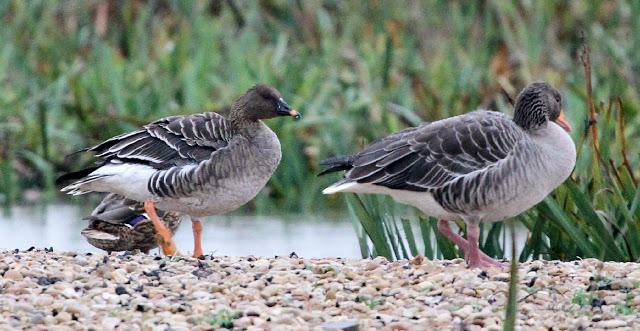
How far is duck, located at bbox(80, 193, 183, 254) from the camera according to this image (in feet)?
30.2

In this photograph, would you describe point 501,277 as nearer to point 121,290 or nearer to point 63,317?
point 121,290

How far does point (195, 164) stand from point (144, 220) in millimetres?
592

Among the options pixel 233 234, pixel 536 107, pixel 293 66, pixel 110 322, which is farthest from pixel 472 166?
pixel 293 66

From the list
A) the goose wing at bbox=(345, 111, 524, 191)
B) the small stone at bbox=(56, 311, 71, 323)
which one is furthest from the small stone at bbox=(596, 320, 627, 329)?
the small stone at bbox=(56, 311, 71, 323)

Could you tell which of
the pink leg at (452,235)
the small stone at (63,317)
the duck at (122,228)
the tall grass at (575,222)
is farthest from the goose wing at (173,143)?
the small stone at (63,317)

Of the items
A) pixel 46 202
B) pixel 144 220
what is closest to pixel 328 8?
pixel 46 202

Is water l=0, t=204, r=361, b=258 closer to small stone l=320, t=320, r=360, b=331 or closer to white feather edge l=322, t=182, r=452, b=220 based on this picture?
white feather edge l=322, t=182, r=452, b=220

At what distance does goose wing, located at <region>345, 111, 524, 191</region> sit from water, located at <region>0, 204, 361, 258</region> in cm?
323

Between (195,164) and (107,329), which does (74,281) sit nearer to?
(107,329)

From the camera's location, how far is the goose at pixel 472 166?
8094 millimetres

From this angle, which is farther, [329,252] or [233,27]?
[233,27]

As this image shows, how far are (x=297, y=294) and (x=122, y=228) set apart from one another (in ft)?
7.93

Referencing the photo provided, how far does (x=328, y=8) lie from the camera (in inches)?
678

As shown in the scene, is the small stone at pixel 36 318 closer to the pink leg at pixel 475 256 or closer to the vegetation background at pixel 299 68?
the pink leg at pixel 475 256
